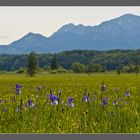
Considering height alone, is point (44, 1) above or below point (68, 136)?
above

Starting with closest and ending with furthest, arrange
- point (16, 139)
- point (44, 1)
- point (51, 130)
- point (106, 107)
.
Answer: point (16, 139)
point (44, 1)
point (51, 130)
point (106, 107)

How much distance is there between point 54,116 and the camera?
18.7ft

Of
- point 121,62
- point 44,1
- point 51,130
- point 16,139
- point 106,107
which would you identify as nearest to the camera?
point 16,139

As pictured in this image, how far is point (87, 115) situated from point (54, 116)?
47 centimetres

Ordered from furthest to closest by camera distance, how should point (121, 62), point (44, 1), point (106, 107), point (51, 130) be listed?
point (121, 62)
point (106, 107)
point (51, 130)
point (44, 1)

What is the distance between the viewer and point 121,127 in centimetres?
528

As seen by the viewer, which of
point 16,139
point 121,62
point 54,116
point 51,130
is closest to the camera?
point 16,139

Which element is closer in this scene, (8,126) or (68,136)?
(68,136)

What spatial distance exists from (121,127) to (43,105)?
148 centimetres

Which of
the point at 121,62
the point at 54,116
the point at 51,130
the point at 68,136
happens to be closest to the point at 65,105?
the point at 54,116

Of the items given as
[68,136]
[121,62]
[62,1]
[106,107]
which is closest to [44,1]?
[62,1]

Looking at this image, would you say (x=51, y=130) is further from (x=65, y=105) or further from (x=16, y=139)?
(x=16, y=139)

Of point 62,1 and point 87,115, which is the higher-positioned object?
point 62,1

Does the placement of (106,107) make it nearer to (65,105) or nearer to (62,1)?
(65,105)
